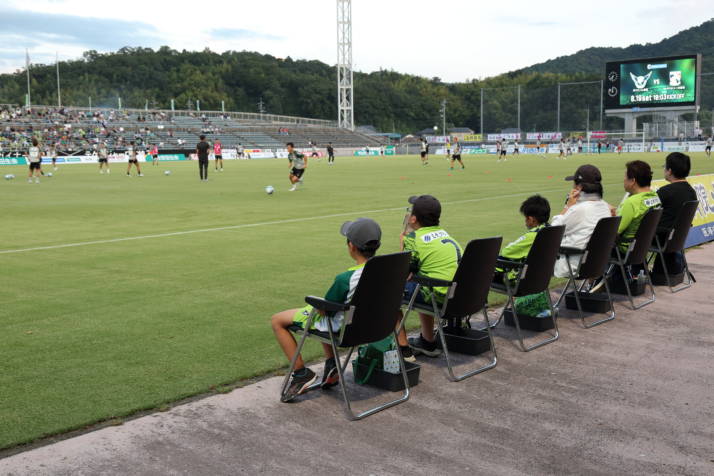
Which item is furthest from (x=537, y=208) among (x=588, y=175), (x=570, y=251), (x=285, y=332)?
(x=285, y=332)

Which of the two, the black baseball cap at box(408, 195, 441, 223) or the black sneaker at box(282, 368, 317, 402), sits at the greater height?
the black baseball cap at box(408, 195, 441, 223)

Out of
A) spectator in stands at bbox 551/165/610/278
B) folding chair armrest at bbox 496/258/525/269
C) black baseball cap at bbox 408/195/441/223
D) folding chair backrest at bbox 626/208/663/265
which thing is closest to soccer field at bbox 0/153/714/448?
black baseball cap at bbox 408/195/441/223

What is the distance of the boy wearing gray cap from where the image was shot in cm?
436

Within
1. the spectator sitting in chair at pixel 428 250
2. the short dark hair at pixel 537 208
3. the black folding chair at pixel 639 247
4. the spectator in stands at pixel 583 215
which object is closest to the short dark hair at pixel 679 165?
the black folding chair at pixel 639 247

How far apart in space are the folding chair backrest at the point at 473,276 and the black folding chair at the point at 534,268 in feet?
1.58

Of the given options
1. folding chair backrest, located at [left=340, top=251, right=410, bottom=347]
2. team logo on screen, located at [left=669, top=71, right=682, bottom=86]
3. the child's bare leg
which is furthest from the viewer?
team logo on screen, located at [left=669, top=71, right=682, bottom=86]

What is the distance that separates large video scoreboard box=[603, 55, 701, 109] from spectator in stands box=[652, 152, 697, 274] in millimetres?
57452

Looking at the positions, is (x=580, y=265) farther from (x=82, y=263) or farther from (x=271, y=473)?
(x=82, y=263)

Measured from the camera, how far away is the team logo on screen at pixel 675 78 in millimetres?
59438

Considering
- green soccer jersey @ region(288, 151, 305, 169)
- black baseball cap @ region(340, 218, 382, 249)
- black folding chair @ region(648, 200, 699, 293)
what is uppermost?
green soccer jersey @ region(288, 151, 305, 169)

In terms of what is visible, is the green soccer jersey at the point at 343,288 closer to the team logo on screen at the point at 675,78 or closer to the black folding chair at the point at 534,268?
the black folding chair at the point at 534,268

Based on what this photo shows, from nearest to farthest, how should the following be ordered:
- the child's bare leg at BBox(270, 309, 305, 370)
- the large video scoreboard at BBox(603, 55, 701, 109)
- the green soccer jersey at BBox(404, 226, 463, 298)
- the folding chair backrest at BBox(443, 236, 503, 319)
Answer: the child's bare leg at BBox(270, 309, 305, 370) → the folding chair backrest at BBox(443, 236, 503, 319) → the green soccer jersey at BBox(404, 226, 463, 298) → the large video scoreboard at BBox(603, 55, 701, 109)

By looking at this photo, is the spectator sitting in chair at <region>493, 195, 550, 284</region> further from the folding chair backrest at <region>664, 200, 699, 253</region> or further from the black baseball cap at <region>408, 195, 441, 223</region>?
the folding chair backrest at <region>664, 200, 699, 253</region>

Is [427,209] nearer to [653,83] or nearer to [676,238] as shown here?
[676,238]
